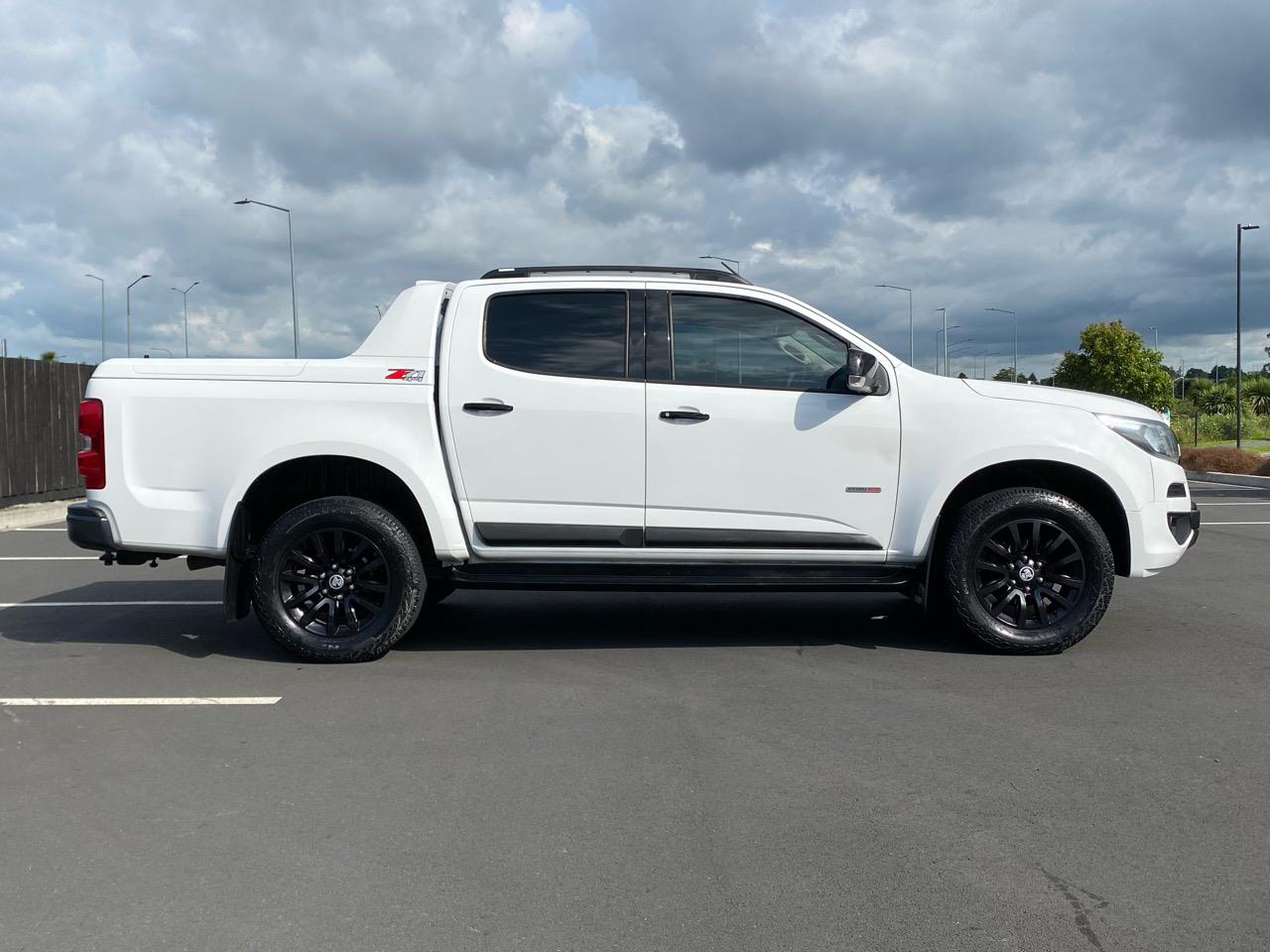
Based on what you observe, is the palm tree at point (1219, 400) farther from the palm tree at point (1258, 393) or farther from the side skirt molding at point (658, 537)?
the side skirt molding at point (658, 537)

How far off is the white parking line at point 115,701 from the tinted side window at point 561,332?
2126mm

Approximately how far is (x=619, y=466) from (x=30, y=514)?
11800 millimetres

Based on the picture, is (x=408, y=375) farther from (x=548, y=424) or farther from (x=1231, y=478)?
(x=1231, y=478)

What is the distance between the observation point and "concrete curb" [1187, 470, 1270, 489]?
2061cm

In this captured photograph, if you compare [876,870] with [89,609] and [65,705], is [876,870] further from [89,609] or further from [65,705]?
[89,609]

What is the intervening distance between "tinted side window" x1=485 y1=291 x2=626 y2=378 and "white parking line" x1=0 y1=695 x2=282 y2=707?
2126mm

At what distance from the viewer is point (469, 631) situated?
22.7ft

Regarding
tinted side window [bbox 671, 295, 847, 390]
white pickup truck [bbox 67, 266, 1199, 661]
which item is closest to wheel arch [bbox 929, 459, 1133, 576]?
white pickup truck [bbox 67, 266, 1199, 661]

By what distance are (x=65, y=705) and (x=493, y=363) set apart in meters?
2.63

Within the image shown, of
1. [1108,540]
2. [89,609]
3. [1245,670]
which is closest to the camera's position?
[1245,670]

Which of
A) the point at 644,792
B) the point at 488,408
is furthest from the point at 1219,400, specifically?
the point at 644,792

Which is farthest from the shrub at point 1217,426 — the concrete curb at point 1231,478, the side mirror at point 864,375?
the side mirror at point 864,375

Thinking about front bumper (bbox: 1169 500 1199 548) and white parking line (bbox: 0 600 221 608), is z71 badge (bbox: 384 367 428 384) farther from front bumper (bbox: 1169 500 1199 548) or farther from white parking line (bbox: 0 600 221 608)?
front bumper (bbox: 1169 500 1199 548)

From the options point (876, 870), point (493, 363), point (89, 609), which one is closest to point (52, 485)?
point (89, 609)
